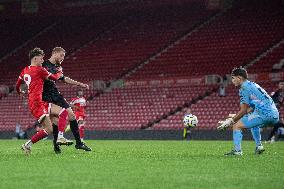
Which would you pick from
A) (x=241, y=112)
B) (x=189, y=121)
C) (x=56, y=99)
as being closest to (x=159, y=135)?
(x=189, y=121)

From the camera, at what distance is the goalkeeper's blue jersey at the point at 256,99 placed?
10.6 m

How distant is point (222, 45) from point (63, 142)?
63.5ft

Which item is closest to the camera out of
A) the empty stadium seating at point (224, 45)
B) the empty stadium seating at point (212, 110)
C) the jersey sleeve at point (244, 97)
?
the jersey sleeve at point (244, 97)

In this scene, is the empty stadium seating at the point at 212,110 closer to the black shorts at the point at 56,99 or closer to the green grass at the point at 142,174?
the black shorts at the point at 56,99

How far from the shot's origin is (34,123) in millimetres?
30875

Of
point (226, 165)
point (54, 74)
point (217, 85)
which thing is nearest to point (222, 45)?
point (217, 85)

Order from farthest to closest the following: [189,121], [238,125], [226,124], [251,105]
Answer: [189,121] < [238,125] < [251,105] < [226,124]

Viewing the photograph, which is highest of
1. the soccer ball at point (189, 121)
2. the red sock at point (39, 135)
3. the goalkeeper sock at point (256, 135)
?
the soccer ball at point (189, 121)

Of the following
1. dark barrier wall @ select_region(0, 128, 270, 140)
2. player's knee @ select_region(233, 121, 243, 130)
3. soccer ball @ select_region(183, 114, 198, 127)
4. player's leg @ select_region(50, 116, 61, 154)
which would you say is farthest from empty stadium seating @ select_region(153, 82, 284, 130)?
player's knee @ select_region(233, 121, 243, 130)

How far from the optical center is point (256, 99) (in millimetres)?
10688

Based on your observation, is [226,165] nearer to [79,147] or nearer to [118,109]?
[79,147]

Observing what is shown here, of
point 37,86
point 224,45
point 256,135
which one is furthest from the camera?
point 224,45

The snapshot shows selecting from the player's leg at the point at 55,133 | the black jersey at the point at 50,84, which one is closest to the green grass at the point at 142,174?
the player's leg at the point at 55,133

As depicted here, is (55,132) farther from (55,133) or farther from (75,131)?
(75,131)
